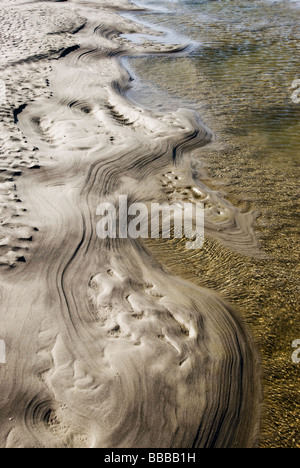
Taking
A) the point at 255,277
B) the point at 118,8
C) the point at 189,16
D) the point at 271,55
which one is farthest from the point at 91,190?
the point at 118,8

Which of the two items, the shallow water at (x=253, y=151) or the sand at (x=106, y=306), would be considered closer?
the sand at (x=106, y=306)

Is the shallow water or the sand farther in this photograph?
Answer: the shallow water

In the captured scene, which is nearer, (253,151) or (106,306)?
(106,306)
